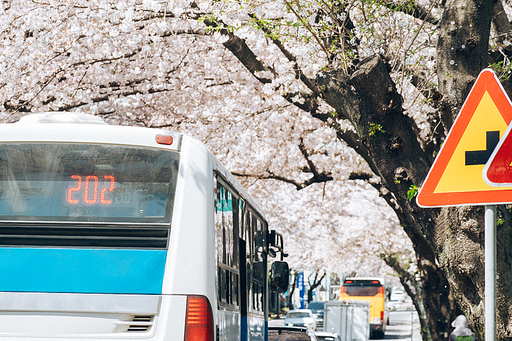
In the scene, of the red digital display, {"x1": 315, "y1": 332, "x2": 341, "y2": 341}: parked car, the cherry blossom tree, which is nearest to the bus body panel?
the red digital display

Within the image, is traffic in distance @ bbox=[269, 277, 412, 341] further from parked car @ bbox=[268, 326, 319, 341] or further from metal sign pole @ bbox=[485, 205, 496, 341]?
metal sign pole @ bbox=[485, 205, 496, 341]

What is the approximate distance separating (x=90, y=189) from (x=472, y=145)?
8.11 feet

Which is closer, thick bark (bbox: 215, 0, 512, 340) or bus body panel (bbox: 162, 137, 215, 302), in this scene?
bus body panel (bbox: 162, 137, 215, 302)

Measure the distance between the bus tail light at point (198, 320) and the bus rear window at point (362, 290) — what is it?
3025 cm

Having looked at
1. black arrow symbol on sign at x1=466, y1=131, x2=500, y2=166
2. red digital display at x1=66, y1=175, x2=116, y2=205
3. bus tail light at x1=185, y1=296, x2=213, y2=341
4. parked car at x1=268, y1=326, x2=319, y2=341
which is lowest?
parked car at x1=268, y1=326, x2=319, y2=341

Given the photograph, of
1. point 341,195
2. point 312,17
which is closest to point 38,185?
point 312,17

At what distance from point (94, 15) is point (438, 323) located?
31.8 ft

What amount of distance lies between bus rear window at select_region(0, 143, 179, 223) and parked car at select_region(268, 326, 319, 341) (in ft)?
18.1

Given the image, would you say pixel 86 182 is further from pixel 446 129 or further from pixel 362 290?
pixel 362 290

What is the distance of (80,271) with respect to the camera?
152 inches

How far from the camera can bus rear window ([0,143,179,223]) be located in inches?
161

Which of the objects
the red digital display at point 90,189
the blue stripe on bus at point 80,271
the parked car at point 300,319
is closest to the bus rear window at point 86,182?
the red digital display at point 90,189

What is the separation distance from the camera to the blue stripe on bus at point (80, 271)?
381cm

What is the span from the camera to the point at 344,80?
7383 millimetres
